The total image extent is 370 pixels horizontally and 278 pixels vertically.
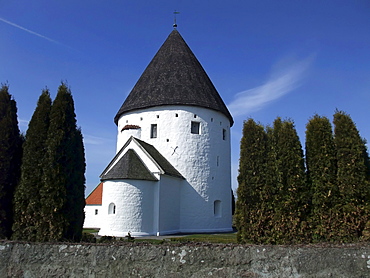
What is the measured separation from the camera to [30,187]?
8250 millimetres

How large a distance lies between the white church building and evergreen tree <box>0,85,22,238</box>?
7705 mm

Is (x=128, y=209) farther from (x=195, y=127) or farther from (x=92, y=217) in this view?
(x=92, y=217)

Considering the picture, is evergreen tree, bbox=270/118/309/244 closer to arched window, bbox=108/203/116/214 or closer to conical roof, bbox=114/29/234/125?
arched window, bbox=108/203/116/214

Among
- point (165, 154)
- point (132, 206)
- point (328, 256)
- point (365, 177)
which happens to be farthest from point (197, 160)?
point (328, 256)

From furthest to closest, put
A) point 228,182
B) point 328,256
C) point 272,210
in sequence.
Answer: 1. point 228,182
2. point 272,210
3. point 328,256

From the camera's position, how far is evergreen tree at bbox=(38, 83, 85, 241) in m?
8.08

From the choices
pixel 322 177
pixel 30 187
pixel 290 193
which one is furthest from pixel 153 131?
pixel 322 177

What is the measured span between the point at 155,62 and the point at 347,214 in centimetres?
1822

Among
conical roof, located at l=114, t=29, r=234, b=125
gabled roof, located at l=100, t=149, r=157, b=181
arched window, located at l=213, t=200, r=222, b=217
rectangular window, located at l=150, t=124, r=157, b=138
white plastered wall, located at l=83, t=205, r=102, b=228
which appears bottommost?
white plastered wall, located at l=83, t=205, r=102, b=228

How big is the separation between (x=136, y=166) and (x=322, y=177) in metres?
11.2

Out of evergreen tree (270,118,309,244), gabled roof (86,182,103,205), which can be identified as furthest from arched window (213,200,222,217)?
evergreen tree (270,118,309,244)

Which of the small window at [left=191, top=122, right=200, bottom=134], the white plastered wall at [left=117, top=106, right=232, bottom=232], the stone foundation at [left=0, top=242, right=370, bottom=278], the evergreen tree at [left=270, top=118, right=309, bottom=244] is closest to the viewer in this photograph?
the stone foundation at [left=0, top=242, right=370, bottom=278]

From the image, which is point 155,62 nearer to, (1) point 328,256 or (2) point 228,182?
(2) point 228,182

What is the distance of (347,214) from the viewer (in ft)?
24.7
